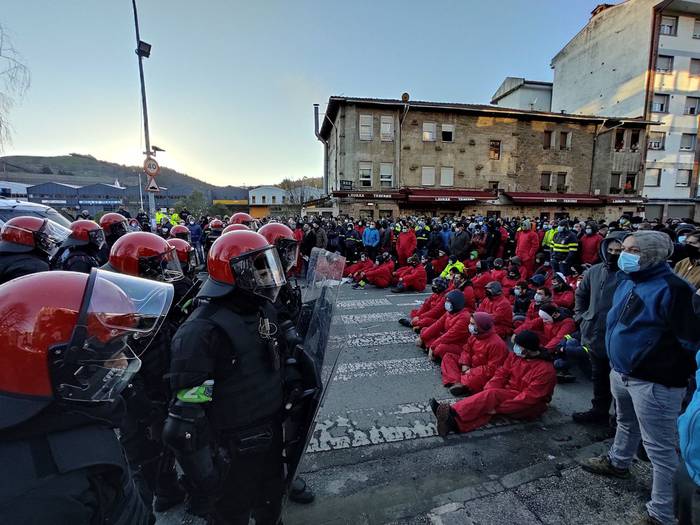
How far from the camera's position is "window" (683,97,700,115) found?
28828 mm

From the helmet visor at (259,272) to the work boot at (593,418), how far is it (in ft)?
12.0

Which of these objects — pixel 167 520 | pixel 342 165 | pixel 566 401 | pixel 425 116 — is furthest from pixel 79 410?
pixel 425 116

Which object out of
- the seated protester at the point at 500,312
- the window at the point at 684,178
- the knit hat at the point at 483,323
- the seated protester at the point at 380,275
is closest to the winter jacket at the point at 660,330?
the knit hat at the point at 483,323

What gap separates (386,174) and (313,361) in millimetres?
23298

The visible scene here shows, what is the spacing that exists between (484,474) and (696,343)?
1.87 meters

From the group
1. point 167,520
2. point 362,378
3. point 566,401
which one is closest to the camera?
point 167,520

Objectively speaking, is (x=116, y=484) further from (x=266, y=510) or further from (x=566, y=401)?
(x=566, y=401)

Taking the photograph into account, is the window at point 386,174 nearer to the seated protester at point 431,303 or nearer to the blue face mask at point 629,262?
the seated protester at point 431,303

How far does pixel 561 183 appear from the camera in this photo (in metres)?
27.3

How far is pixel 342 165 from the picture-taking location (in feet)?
80.0

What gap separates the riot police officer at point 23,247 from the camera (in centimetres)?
363

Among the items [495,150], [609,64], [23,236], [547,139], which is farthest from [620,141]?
[23,236]

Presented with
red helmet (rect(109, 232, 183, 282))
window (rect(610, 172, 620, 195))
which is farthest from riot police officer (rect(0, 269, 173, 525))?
window (rect(610, 172, 620, 195))

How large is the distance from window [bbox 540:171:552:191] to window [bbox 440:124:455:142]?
809cm
